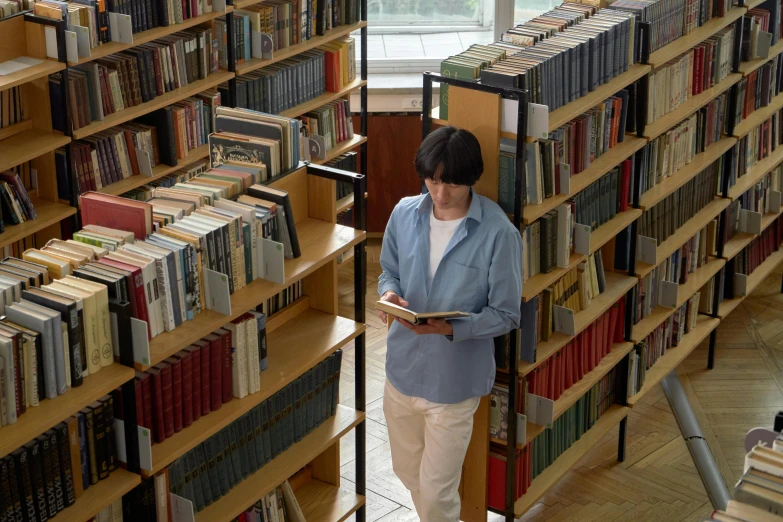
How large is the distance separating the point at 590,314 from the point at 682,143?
106 centimetres

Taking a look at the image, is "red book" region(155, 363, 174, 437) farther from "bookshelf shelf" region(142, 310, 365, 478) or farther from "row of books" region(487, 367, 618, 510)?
"row of books" region(487, 367, 618, 510)

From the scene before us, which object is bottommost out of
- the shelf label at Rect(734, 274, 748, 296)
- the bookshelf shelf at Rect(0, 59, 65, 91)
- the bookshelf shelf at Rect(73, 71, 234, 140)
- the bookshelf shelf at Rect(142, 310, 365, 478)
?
the shelf label at Rect(734, 274, 748, 296)

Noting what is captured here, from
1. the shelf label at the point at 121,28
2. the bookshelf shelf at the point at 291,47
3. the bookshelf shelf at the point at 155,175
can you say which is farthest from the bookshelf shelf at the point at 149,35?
the bookshelf shelf at the point at 155,175

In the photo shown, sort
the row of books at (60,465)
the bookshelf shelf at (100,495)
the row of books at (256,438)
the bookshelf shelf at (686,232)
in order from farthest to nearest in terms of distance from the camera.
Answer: the bookshelf shelf at (686,232)
the row of books at (256,438)
the bookshelf shelf at (100,495)
the row of books at (60,465)

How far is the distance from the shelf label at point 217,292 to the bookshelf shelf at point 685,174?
2.20m

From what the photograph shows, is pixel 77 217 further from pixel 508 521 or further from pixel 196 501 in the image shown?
pixel 508 521

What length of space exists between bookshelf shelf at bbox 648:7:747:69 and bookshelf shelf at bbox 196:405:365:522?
6.22 feet

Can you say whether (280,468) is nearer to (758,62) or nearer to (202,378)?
(202,378)

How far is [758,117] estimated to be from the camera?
5.82 meters

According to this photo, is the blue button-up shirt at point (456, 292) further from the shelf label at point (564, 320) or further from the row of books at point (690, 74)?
the row of books at point (690, 74)

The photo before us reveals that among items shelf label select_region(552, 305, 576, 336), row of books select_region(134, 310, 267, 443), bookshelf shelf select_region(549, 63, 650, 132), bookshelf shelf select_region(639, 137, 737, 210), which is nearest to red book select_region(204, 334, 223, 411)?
row of books select_region(134, 310, 267, 443)

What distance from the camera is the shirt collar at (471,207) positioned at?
12.3ft

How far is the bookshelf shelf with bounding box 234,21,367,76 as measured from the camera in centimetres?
553

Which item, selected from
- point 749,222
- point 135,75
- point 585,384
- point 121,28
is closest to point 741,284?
point 749,222
